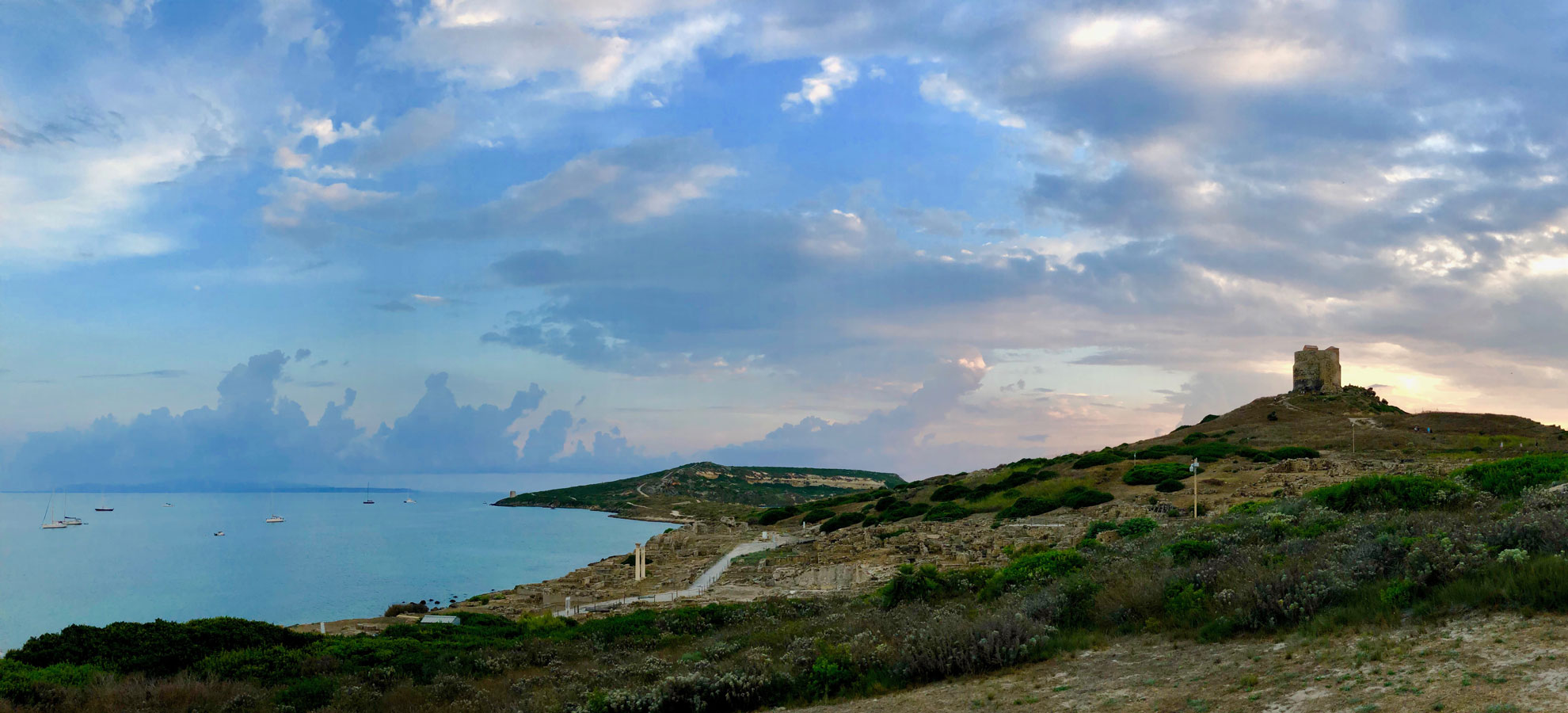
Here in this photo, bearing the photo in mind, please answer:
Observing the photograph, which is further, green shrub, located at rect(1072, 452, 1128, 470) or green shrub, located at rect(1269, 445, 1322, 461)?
green shrub, located at rect(1072, 452, 1128, 470)

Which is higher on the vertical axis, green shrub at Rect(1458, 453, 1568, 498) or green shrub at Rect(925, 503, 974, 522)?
green shrub at Rect(1458, 453, 1568, 498)

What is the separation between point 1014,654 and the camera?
9.37 m

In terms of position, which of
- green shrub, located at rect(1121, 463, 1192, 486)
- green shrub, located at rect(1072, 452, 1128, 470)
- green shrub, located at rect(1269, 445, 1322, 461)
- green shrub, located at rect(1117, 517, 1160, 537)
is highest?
green shrub, located at rect(1269, 445, 1322, 461)

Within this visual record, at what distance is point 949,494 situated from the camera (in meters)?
57.6

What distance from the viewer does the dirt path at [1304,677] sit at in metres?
6.20

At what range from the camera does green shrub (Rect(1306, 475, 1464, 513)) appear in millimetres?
16312

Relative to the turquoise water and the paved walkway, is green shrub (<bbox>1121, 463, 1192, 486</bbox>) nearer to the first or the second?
the paved walkway

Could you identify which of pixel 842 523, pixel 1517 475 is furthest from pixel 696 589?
pixel 1517 475

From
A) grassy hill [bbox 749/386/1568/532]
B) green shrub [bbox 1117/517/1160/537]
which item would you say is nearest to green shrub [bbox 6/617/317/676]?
green shrub [bbox 1117/517/1160/537]

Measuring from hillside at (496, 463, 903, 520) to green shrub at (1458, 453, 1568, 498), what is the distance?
91314 millimetres

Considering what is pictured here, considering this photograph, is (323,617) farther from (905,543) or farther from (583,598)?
(905,543)

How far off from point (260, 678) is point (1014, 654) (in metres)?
12.2

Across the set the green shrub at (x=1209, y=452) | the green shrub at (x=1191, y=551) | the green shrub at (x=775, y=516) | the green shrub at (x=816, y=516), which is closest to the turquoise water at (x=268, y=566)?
the green shrub at (x=775, y=516)

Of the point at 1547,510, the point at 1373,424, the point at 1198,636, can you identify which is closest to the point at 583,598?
the point at 1198,636
